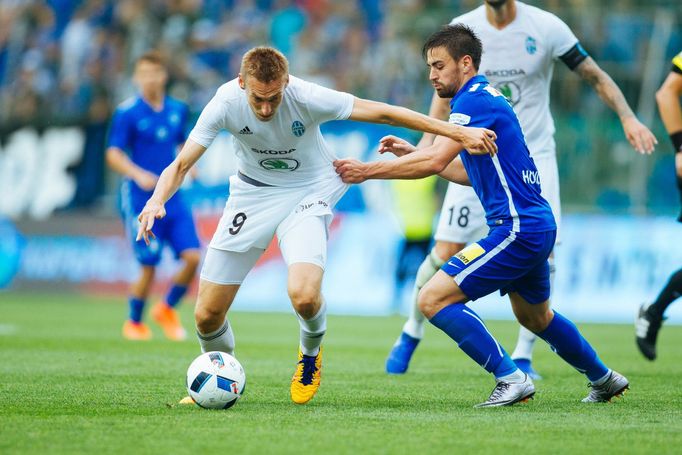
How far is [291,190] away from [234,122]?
63 centimetres

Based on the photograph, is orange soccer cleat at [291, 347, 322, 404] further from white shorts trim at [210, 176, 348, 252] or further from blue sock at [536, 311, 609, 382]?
blue sock at [536, 311, 609, 382]

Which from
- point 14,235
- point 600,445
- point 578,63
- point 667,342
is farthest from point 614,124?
point 600,445

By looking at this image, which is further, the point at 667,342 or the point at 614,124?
the point at 614,124

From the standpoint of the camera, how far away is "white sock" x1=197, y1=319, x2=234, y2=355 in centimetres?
693

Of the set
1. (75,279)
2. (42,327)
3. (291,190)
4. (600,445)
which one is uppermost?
(291,190)

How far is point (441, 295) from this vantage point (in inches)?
253

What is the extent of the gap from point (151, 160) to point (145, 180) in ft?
2.19

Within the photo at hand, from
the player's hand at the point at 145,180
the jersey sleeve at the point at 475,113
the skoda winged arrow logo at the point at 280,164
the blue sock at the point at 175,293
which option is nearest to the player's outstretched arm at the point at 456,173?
the jersey sleeve at the point at 475,113

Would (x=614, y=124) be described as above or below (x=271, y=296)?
above

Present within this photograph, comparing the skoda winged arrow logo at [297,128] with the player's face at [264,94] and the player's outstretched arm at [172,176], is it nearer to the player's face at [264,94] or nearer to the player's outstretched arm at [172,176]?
the player's face at [264,94]

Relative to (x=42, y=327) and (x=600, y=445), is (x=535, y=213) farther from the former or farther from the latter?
(x=42, y=327)

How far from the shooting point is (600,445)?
5.09 meters

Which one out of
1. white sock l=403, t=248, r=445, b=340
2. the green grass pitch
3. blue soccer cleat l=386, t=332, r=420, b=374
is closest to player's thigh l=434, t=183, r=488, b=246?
white sock l=403, t=248, r=445, b=340

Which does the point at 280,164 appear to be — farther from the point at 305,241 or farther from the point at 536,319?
the point at 536,319
